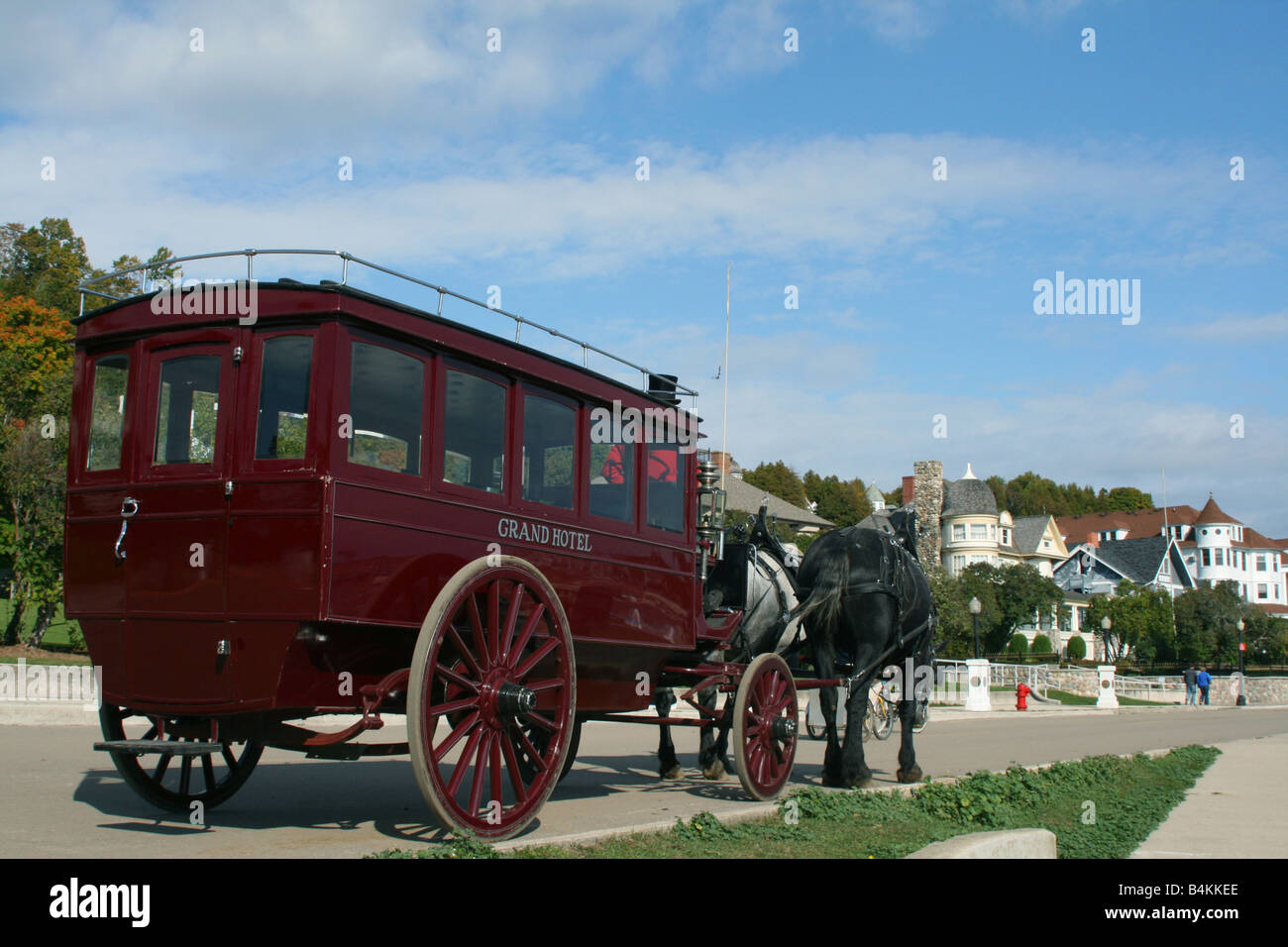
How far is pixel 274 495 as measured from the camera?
6.36m

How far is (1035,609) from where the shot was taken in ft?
201

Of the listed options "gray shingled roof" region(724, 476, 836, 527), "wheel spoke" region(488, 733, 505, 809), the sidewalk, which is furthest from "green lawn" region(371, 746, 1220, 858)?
"gray shingled roof" region(724, 476, 836, 527)

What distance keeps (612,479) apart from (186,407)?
10.3 feet

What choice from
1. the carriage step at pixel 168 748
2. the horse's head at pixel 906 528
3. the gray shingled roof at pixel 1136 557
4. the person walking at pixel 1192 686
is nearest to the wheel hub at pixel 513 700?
the carriage step at pixel 168 748

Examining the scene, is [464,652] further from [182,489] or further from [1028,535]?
[1028,535]

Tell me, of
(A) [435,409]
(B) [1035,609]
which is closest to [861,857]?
(A) [435,409]

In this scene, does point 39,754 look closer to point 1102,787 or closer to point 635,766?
point 635,766

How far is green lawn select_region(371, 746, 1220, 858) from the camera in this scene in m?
6.59

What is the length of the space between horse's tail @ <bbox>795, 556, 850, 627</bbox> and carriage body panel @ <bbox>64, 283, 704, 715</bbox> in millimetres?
3753

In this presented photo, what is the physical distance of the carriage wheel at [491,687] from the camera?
6238 millimetres

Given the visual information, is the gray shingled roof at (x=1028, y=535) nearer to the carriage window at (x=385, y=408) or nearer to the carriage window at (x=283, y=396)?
the carriage window at (x=385, y=408)

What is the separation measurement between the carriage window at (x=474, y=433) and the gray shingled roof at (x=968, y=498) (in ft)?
260

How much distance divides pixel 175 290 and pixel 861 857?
17.8ft

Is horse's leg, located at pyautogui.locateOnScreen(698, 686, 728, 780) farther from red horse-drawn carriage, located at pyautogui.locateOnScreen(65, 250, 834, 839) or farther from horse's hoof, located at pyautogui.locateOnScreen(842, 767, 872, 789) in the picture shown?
red horse-drawn carriage, located at pyautogui.locateOnScreen(65, 250, 834, 839)
